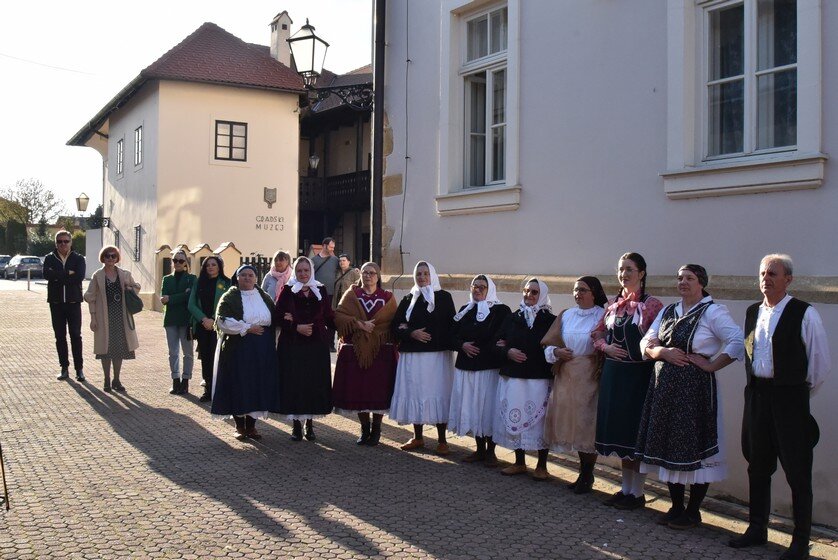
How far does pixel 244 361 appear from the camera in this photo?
8039mm

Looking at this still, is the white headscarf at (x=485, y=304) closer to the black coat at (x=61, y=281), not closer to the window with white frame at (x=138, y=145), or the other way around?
the black coat at (x=61, y=281)

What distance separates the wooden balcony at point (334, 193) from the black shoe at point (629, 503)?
24.9 meters

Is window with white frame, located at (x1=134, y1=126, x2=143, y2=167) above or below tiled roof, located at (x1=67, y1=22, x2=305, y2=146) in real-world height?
below

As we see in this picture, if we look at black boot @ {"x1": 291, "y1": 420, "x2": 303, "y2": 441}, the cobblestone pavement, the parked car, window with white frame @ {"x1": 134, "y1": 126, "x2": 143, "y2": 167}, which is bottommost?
the cobblestone pavement

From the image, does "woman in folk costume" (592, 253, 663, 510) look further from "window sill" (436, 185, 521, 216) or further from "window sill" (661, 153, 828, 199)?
"window sill" (436, 185, 521, 216)

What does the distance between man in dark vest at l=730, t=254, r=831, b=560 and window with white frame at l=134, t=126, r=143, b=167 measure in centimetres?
2578

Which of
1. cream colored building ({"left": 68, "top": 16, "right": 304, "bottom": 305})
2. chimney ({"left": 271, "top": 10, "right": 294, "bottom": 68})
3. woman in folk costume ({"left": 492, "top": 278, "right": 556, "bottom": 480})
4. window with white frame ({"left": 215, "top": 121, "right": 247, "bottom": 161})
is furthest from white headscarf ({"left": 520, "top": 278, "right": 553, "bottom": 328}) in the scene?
chimney ({"left": 271, "top": 10, "right": 294, "bottom": 68})

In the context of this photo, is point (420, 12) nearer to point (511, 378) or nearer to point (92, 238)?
point (511, 378)

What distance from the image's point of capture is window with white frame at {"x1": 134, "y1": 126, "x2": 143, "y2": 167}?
92.1 ft

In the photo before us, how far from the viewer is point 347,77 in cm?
3766

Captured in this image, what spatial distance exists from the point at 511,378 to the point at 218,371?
2.89m

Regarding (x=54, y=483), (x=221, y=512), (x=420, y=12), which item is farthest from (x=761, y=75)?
(x=54, y=483)

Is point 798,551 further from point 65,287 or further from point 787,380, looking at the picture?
point 65,287

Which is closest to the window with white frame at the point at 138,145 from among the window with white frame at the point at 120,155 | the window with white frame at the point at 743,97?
the window with white frame at the point at 120,155
